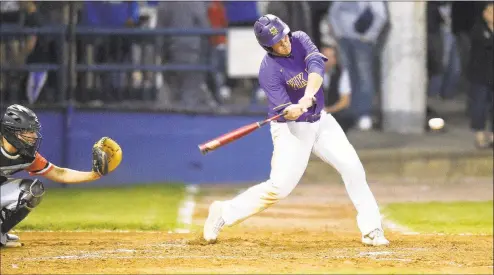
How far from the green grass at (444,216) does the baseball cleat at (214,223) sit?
2627 millimetres

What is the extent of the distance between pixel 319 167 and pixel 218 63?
1.97 m

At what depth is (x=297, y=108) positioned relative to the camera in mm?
10266

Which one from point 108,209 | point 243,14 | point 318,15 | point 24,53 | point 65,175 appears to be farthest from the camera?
point 318,15

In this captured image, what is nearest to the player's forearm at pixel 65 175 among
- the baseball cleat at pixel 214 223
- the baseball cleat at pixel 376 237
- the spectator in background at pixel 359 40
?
the baseball cleat at pixel 214 223

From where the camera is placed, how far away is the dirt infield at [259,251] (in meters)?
9.70

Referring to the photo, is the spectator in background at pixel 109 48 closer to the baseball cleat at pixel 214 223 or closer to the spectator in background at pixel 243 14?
the spectator in background at pixel 243 14

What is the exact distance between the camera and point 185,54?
55.8 feet

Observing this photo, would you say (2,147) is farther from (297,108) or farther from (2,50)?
(2,50)

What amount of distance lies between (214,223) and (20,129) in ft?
6.27

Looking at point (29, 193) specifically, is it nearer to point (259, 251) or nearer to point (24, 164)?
point (24, 164)

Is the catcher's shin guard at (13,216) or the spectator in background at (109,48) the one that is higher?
the spectator in background at (109,48)

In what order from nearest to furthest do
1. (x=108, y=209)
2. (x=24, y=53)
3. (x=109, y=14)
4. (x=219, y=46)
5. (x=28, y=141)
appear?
(x=28, y=141)
(x=108, y=209)
(x=24, y=53)
(x=109, y=14)
(x=219, y=46)

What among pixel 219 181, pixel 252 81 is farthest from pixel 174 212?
pixel 252 81

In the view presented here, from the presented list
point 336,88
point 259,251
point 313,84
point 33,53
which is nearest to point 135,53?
→ point 33,53
